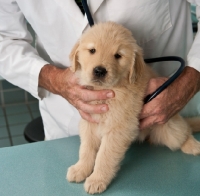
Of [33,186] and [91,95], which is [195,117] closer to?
[91,95]

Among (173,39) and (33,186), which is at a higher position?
(173,39)

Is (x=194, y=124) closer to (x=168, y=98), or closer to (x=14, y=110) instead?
(x=168, y=98)

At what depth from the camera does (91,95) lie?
949mm

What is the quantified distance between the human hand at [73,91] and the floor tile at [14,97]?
1846mm

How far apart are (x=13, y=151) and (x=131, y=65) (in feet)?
1.38

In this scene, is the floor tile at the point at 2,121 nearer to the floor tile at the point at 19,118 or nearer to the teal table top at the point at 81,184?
the floor tile at the point at 19,118

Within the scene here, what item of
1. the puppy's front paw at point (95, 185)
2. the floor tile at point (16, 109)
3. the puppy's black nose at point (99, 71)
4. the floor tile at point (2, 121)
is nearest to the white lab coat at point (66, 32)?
the puppy's black nose at point (99, 71)

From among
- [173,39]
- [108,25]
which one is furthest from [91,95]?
[173,39]

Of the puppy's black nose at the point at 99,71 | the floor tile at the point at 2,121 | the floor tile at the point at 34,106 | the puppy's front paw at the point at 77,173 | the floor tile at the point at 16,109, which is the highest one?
the puppy's black nose at the point at 99,71

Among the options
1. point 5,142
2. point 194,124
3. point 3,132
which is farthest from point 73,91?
point 3,132

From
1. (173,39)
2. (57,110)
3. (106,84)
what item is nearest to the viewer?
(106,84)

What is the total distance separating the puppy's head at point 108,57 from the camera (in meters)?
0.87

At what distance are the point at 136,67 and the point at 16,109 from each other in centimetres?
217

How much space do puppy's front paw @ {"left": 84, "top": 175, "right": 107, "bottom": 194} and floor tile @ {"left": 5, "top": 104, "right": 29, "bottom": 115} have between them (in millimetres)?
2114
